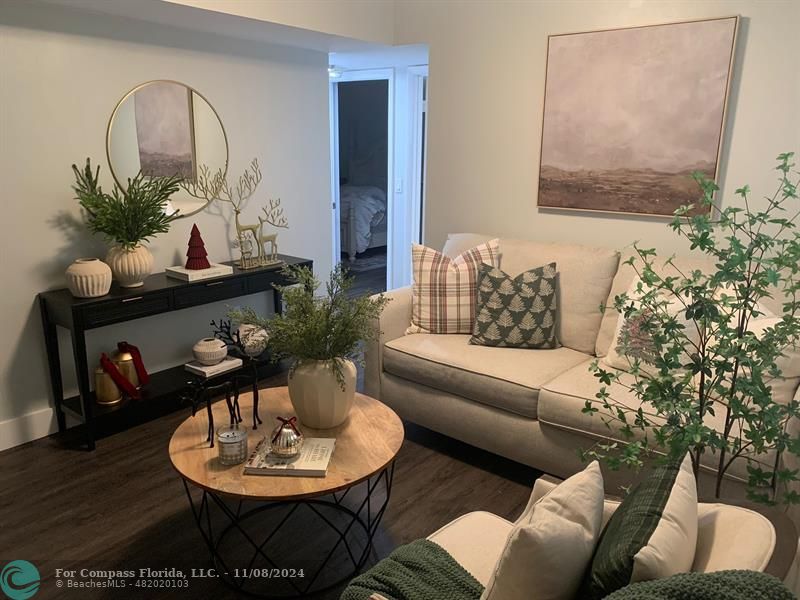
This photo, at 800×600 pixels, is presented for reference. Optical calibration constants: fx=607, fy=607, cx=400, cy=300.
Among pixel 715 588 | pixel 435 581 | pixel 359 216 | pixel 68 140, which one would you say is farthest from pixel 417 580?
pixel 359 216

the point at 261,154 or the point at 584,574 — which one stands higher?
the point at 261,154

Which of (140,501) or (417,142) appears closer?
(140,501)

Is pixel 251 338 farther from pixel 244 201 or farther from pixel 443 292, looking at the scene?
pixel 443 292

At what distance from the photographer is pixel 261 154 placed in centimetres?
389

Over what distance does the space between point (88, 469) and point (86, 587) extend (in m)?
0.82

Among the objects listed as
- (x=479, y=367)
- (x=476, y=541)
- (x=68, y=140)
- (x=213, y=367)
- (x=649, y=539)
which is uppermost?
(x=68, y=140)

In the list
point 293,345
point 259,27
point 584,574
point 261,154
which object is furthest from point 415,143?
point 584,574

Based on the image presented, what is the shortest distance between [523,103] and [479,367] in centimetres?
166

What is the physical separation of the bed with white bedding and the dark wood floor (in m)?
4.24

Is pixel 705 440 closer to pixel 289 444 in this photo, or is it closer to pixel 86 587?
pixel 289 444

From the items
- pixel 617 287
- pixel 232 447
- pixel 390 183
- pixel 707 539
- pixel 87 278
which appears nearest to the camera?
pixel 707 539

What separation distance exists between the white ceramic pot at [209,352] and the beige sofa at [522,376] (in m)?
0.89

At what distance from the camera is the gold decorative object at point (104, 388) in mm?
3018

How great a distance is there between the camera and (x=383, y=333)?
3.03m
